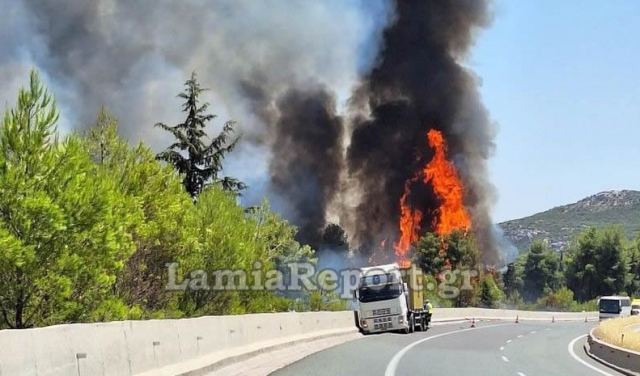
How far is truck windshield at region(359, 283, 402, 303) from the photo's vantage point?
39.0 meters

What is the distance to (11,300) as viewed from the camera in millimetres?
23875

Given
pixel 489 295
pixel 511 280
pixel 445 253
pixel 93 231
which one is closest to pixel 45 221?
pixel 93 231

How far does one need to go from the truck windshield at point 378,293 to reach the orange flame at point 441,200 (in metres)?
87.8

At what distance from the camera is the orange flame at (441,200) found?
129125 mm

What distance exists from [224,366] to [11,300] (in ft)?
29.8

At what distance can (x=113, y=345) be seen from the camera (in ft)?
39.9

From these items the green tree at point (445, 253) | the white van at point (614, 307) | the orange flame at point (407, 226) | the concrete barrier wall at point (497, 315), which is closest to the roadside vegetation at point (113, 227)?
the concrete barrier wall at point (497, 315)

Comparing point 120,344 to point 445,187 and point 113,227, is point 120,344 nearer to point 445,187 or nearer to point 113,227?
point 113,227

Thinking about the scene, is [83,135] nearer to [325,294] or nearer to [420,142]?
[325,294]

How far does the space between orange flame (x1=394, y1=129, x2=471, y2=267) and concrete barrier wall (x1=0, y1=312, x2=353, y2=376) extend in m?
109

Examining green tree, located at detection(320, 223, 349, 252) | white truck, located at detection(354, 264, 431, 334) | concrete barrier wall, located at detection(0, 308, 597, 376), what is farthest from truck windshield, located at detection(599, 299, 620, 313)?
green tree, located at detection(320, 223, 349, 252)

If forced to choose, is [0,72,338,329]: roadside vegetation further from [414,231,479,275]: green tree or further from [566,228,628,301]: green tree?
[566,228,628,301]: green tree

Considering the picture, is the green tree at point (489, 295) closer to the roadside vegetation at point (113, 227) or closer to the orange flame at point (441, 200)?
the orange flame at point (441, 200)

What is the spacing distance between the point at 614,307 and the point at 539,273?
104 metres
